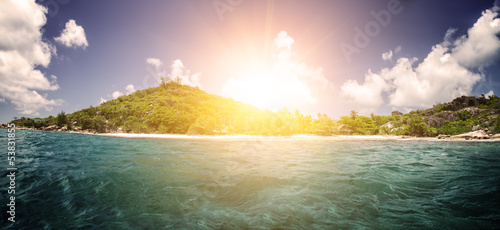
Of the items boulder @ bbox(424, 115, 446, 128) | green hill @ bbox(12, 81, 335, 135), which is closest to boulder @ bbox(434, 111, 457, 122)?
boulder @ bbox(424, 115, 446, 128)

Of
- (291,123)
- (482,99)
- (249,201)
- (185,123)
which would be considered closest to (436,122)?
(482,99)

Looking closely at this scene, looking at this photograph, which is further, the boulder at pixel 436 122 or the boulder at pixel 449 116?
the boulder at pixel 449 116

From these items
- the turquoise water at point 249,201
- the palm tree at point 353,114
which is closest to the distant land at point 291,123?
the palm tree at point 353,114

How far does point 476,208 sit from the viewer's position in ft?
15.1

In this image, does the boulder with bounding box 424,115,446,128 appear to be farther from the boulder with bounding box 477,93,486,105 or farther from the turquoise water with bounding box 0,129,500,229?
the turquoise water with bounding box 0,129,500,229

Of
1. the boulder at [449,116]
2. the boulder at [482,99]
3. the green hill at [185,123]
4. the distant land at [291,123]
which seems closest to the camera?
the distant land at [291,123]

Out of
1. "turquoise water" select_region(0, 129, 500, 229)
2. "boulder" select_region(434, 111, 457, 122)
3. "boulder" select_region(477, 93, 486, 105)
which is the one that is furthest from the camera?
"boulder" select_region(477, 93, 486, 105)

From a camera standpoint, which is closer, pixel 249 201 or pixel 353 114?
pixel 249 201

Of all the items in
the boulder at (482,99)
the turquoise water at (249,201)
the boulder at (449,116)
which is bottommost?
the turquoise water at (249,201)

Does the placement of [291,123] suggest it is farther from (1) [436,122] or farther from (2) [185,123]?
(1) [436,122]

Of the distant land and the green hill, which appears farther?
the green hill

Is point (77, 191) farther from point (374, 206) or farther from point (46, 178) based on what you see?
point (374, 206)

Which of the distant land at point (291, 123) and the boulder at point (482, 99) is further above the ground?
the boulder at point (482, 99)

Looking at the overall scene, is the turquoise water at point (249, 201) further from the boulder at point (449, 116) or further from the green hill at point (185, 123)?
the boulder at point (449, 116)
